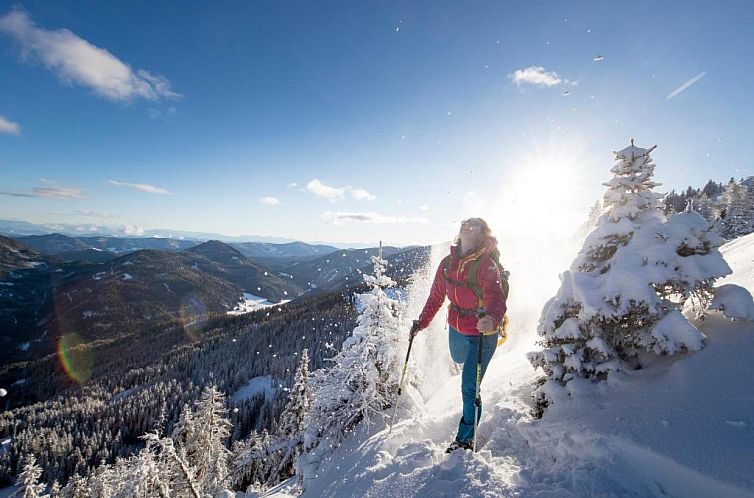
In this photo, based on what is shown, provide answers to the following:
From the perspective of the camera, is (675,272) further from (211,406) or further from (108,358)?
(108,358)

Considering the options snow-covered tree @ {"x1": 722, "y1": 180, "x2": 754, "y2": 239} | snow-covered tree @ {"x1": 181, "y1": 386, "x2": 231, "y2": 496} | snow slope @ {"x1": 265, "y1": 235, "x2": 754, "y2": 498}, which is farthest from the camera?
snow-covered tree @ {"x1": 722, "y1": 180, "x2": 754, "y2": 239}

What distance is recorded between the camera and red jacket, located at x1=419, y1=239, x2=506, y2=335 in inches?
189

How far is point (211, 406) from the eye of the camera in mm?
28312

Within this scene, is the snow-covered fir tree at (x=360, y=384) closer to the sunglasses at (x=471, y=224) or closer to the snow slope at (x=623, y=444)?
the snow slope at (x=623, y=444)

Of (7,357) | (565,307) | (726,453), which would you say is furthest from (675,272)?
(7,357)

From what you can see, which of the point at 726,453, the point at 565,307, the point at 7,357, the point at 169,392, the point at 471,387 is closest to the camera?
the point at 726,453

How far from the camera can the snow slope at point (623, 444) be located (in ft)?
11.8

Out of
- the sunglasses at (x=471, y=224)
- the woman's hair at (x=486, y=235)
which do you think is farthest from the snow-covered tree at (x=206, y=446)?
the woman's hair at (x=486, y=235)

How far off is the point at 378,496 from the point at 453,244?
395 centimetres

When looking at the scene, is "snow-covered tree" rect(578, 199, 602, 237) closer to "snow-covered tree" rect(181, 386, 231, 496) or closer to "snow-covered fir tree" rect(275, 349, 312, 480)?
"snow-covered fir tree" rect(275, 349, 312, 480)

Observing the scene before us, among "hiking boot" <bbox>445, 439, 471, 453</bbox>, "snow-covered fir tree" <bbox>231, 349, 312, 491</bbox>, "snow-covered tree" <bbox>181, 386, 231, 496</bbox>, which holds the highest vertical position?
"hiking boot" <bbox>445, 439, 471, 453</bbox>

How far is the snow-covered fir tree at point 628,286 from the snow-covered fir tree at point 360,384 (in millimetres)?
6021

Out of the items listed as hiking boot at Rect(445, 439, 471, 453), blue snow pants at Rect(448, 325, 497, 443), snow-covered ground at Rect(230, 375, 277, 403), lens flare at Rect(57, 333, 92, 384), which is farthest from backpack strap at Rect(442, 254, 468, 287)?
lens flare at Rect(57, 333, 92, 384)

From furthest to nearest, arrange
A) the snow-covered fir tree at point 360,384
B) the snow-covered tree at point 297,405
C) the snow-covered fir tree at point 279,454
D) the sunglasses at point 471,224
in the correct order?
1. the snow-covered tree at point 297,405
2. the snow-covered fir tree at point 279,454
3. the snow-covered fir tree at point 360,384
4. the sunglasses at point 471,224
